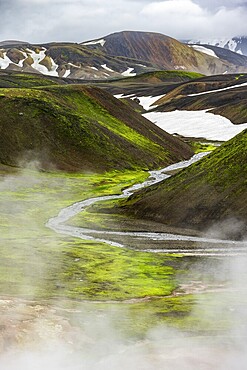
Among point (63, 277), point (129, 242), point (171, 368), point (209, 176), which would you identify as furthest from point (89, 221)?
point (171, 368)

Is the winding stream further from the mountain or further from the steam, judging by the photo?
the steam

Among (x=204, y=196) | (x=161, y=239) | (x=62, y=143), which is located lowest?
(x=161, y=239)

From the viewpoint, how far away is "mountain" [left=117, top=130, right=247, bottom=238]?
9662 cm

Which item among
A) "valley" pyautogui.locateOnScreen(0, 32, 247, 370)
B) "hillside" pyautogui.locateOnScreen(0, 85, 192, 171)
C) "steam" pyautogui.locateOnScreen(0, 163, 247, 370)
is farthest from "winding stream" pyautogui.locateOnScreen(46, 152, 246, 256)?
"hillside" pyautogui.locateOnScreen(0, 85, 192, 171)

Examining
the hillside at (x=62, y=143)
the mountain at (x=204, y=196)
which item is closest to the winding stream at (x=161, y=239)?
the mountain at (x=204, y=196)

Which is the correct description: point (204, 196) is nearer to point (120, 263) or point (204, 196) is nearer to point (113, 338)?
point (120, 263)

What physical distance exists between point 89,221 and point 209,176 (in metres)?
24.2

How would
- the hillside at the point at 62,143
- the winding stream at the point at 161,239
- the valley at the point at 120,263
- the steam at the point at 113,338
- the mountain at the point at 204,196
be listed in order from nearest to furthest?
the steam at the point at 113,338, the valley at the point at 120,263, the winding stream at the point at 161,239, the mountain at the point at 204,196, the hillside at the point at 62,143

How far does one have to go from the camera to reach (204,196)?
10319 cm

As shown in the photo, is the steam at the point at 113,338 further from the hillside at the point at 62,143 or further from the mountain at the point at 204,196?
the hillside at the point at 62,143

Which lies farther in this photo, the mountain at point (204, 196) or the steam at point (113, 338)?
the mountain at point (204, 196)

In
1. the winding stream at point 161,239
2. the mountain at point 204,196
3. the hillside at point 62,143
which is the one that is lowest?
the winding stream at point 161,239

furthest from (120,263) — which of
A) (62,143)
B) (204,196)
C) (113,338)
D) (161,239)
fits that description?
(62,143)

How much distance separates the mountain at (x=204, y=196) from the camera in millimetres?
96625
